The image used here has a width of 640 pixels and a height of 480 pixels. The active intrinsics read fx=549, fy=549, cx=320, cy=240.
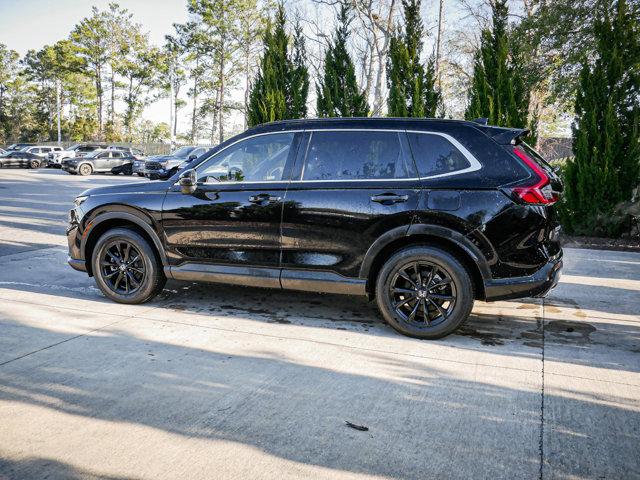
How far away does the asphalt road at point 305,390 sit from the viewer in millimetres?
2807

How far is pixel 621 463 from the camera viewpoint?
2.82 metres

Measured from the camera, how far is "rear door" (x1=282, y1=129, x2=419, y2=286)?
475 cm

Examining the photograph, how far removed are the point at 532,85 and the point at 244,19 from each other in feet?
129

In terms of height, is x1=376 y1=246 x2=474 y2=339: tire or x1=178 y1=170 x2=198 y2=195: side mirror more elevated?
x1=178 y1=170 x2=198 y2=195: side mirror

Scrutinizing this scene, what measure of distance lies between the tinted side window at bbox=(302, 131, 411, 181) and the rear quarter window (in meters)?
0.13

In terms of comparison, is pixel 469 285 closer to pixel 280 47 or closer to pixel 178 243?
pixel 178 243

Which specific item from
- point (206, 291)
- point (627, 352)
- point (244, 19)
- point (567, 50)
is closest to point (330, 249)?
point (206, 291)

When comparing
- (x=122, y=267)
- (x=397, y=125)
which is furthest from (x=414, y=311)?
(x=122, y=267)

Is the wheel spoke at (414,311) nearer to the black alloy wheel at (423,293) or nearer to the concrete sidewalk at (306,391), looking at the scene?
the black alloy wheel at (423,293)

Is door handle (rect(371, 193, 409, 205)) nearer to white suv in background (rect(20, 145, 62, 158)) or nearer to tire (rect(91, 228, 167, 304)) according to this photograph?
tire (rect(91, 228, 167, 304))

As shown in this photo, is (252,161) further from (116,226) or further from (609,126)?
(609,126)

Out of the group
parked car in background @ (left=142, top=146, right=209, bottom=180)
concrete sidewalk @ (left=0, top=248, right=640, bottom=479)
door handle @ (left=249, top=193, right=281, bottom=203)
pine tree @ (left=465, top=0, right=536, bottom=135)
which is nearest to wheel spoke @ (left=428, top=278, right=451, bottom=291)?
concrete sidewalk @ (left=0, top=248, right=640, bottom=479)

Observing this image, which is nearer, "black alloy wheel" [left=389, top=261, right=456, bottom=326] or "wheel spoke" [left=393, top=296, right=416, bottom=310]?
"black alloy wheel" [left=389, top=261, right=456, bottom=326]

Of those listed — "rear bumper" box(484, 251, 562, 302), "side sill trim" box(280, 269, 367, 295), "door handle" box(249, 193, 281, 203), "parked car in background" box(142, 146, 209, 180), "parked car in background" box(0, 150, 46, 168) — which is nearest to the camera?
"rear bumper" box(484, 251, 562, 302)
